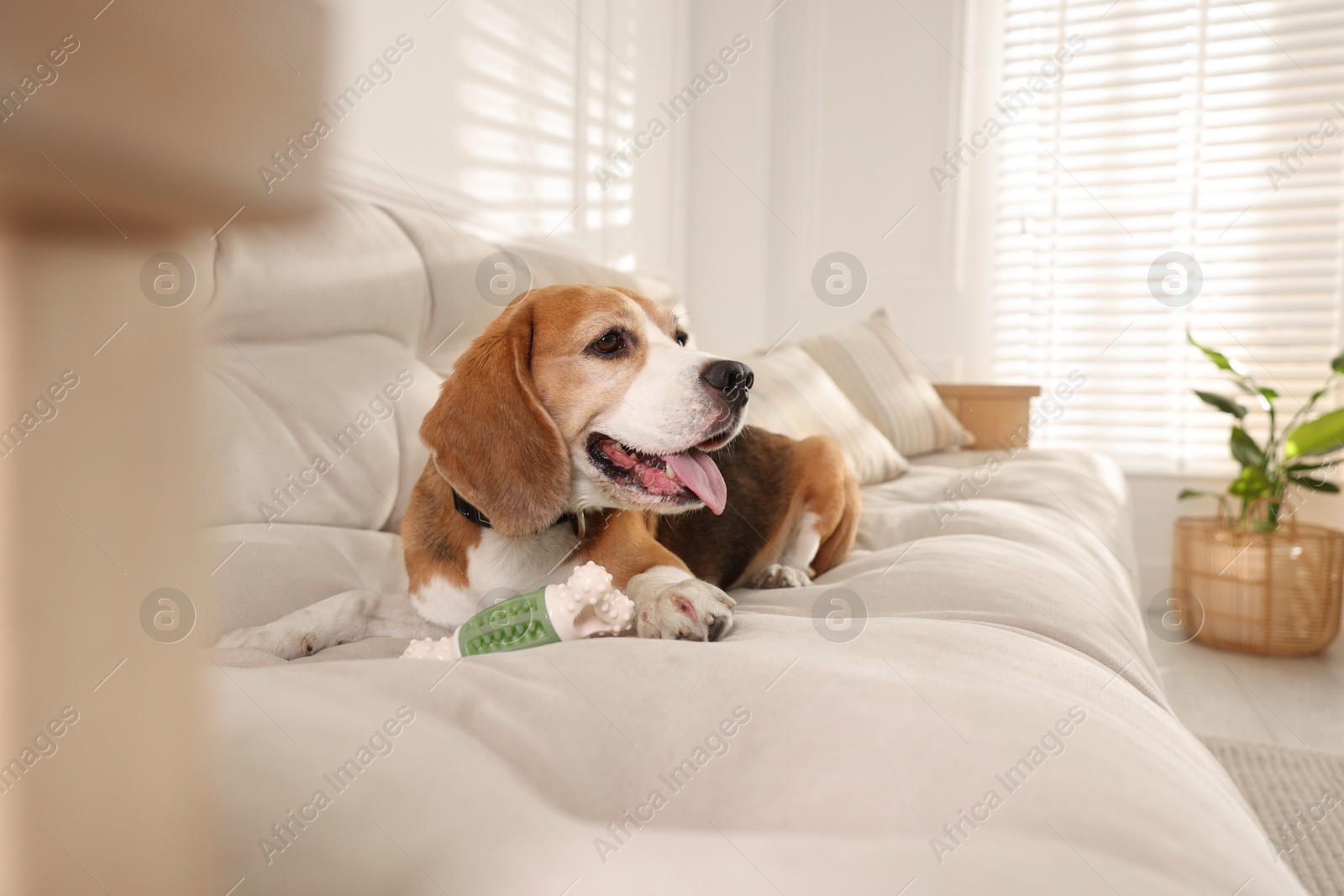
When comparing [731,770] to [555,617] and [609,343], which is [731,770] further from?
[609,343]

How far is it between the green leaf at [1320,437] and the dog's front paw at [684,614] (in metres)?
3.44

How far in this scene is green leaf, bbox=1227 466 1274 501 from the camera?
3.58 meters

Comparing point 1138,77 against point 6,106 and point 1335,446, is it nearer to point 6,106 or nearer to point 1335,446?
point 1335,446

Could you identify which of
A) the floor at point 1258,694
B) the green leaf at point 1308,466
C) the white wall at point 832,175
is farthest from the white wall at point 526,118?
the green leaf at point 1308,466

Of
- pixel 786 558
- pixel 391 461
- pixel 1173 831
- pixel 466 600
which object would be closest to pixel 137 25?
pixel 1173 831

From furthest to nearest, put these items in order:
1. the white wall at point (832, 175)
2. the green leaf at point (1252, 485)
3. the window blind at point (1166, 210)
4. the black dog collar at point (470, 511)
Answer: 1. the white wall at point (832, 175)
2. the window blind at point (1166, 210)
3. the green leaf at point (1252, 485)
4. the black dog collar at point (470, 511)

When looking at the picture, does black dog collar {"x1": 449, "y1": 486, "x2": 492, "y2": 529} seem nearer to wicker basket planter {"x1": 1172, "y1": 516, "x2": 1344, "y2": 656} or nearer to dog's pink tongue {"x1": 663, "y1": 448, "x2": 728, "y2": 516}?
dog's pink tongue {"x1": 663, "y1": 448, "x2": 728, "y2": 516}

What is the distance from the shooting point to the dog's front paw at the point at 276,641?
1055 mm

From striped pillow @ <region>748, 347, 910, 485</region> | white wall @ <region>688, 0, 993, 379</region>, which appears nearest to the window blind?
white wall @ <region>688, 0, 993, 379</region>

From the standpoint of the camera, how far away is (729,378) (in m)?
1.25

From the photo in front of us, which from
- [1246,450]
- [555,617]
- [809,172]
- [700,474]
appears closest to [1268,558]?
[1246,450]

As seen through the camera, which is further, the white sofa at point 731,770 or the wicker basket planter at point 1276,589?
the wicker basket planter at point 1276,589

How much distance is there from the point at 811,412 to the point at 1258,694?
192 centimetres

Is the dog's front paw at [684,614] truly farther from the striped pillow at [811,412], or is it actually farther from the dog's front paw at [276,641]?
the striped pillow at [811,412]
